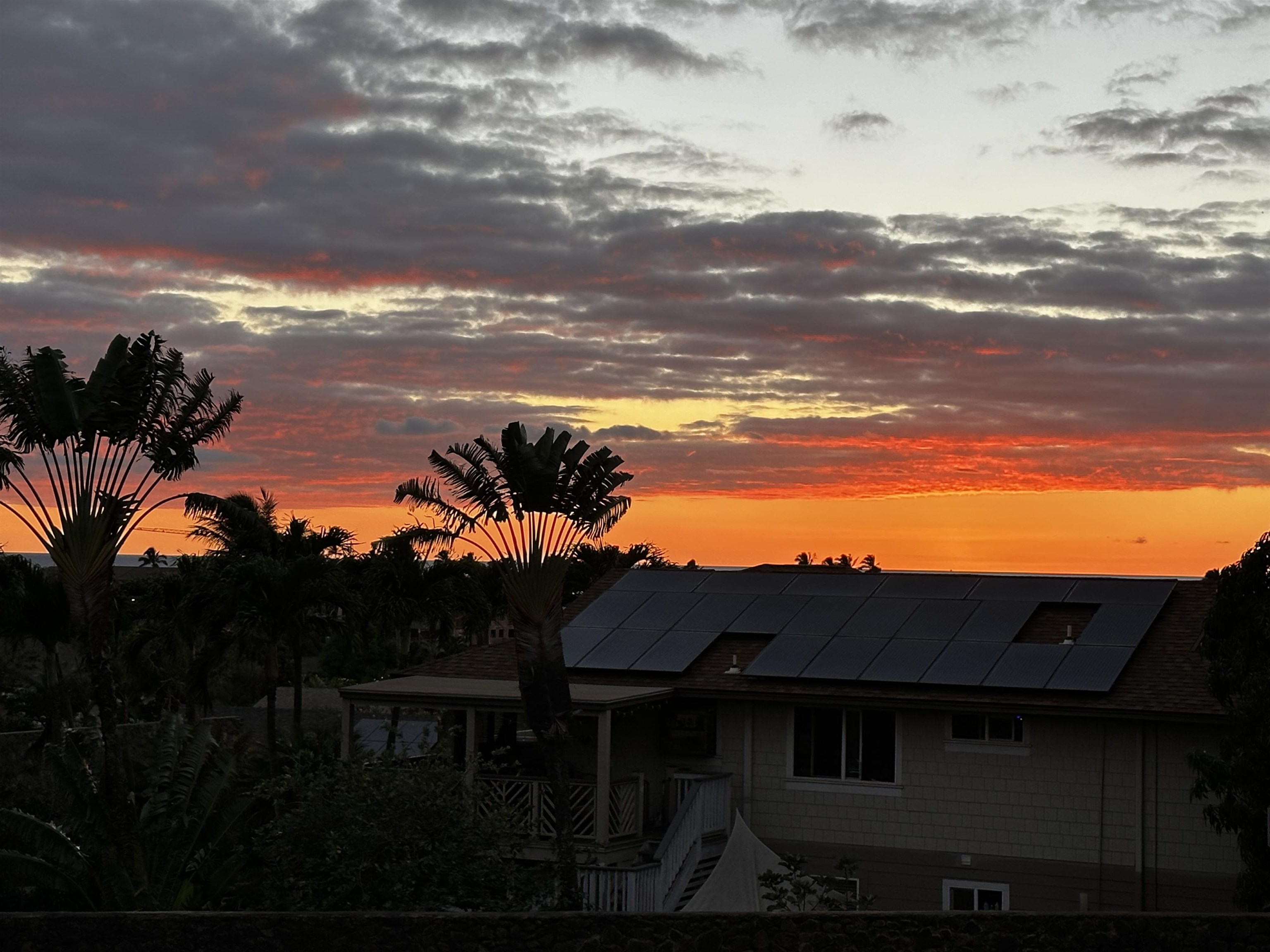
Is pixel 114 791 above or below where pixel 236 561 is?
below

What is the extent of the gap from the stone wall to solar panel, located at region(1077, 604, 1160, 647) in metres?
11.0

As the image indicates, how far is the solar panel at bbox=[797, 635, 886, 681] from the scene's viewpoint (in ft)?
85.8

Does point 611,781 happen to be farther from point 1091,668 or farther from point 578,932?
point 578,932

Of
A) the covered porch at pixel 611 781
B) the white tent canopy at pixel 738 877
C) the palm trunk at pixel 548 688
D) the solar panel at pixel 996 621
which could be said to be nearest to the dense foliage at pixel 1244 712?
the solar panel at pixel 996 621

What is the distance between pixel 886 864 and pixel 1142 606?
22.8ft

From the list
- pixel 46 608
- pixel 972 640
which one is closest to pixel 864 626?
pixel 972 640

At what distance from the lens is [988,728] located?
2505cm

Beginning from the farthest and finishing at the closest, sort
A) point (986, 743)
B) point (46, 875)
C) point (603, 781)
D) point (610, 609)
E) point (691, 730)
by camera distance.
Result: point (610, 609) < point (691, 730) < point (986, 743) < point (603, 781) < point (46, 875)

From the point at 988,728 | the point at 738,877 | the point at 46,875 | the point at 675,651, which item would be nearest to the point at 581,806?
the point at 738,877

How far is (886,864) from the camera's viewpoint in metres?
25.3

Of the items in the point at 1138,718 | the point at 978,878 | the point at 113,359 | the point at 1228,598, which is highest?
the point at 113,359

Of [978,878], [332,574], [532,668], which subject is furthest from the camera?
[332,574]

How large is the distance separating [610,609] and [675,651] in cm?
349

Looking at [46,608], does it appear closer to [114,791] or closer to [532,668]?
[114,791]
